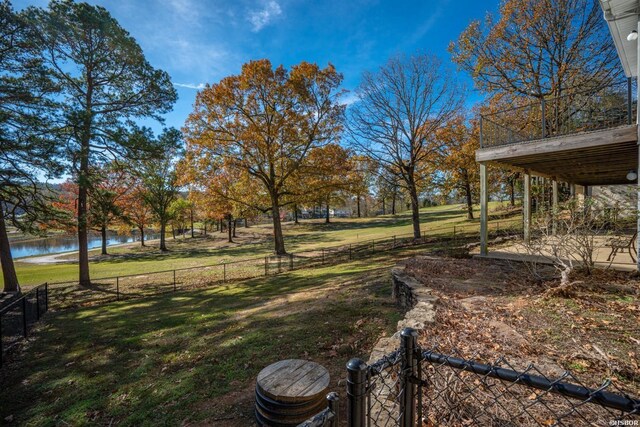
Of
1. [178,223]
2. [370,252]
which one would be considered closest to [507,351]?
[370,252]

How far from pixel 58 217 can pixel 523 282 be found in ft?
54.3

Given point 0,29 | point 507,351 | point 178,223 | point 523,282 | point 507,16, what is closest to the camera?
point 507,351

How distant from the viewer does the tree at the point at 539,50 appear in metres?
13.2

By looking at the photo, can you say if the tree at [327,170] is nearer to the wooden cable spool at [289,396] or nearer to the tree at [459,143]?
the tree at [459,143]

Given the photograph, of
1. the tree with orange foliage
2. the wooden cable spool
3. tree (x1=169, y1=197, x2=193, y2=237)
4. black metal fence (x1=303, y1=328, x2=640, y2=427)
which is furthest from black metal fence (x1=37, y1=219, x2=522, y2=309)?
tree (x1=169, y1=197, x2=193, y2=237)

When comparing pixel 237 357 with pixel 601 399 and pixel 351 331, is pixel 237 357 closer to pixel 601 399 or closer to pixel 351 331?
pixel 351 331

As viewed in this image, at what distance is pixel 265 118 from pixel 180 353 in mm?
13727

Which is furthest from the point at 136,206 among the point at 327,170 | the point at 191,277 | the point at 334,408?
the point at 334,408

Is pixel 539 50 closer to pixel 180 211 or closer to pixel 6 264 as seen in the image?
pixel 6 264

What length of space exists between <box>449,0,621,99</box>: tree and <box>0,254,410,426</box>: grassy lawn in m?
13.8

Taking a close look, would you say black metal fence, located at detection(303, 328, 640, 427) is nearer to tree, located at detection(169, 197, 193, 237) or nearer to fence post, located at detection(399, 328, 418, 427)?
fence post, located at detection(399, 328, 418, 427)

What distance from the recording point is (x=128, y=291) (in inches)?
502

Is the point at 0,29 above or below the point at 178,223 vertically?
above

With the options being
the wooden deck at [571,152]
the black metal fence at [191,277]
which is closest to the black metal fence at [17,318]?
the black metal fence at [191,277]
